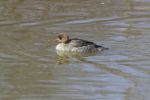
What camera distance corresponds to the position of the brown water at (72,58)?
12.5 metres

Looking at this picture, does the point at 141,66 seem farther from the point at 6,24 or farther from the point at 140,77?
the point at 6,24

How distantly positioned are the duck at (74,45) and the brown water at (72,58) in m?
0.22

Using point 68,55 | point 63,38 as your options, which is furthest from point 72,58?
point 63,38

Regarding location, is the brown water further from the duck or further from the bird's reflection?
the duck

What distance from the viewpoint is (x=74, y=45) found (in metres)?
15.8

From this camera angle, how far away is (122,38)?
16.3 m

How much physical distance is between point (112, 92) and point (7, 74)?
216 centimetres

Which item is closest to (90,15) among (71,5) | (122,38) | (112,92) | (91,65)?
(71,5)

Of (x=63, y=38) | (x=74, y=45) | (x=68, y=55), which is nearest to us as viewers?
(x=68, y=55)

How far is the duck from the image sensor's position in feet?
50.6

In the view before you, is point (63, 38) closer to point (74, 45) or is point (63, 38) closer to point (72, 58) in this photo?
point (74, 45)

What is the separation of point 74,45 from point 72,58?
2.10ft

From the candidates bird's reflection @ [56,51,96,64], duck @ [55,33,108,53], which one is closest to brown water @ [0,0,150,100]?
bird's reflection @ [56,51,96,64]

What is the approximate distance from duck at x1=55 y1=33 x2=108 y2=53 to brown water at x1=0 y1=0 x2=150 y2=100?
8.6 inches
